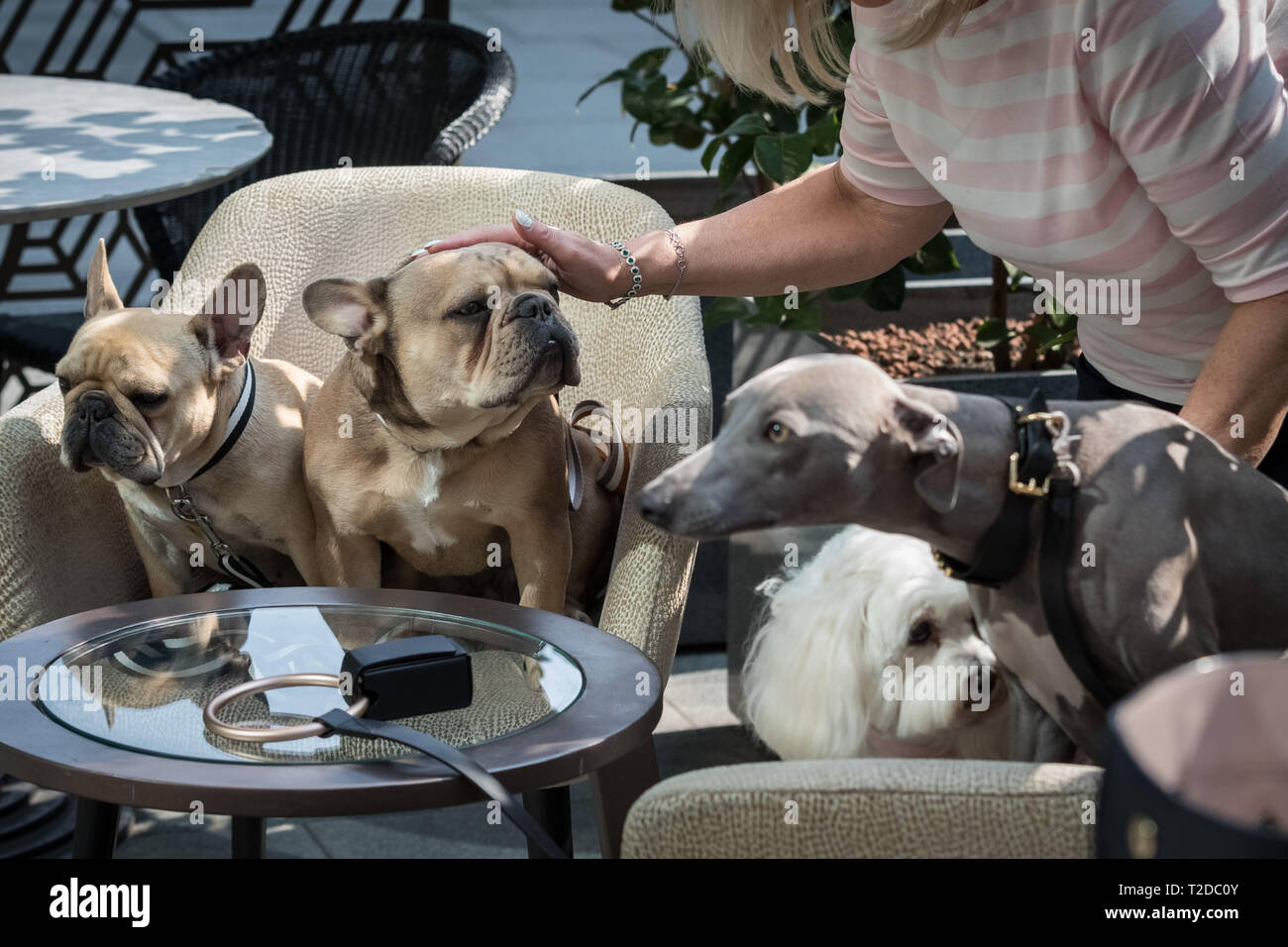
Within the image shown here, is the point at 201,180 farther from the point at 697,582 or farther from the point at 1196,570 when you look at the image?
the point at 1196,570

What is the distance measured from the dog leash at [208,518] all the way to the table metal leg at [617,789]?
25.6 inches

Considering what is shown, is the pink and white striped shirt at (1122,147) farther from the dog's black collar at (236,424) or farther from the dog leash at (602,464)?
the dog's black collar at (236,424)

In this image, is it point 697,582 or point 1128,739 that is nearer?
point 1128,739

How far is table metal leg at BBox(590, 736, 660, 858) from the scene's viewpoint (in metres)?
1.52

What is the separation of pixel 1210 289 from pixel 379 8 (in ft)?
26.9

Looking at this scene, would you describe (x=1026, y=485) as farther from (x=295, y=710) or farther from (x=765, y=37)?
(x=765, y=37)

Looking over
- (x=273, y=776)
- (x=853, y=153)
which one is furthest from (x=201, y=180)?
(x=273, y=776)

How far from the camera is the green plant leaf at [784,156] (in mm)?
2736

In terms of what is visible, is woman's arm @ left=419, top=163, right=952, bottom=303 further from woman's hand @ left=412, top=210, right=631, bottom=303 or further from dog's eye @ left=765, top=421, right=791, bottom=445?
dog's eye @ left=765, top=421, right=791, bottom=445

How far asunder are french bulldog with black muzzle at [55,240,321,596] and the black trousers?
3.40 ft

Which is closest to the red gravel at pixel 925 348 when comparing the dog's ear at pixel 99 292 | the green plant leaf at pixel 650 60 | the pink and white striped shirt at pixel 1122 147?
the green plant leaf at pixel 650 60

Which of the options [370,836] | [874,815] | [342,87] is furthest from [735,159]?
[874,815]

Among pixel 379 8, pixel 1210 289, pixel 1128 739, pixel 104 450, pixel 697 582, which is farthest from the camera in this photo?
pixel 379 8
